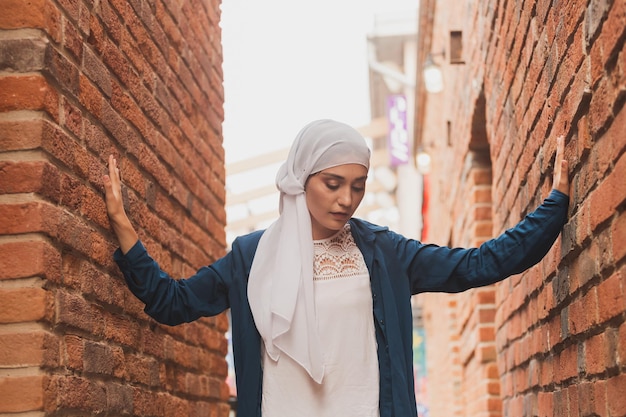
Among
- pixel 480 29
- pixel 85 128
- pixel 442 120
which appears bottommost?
pixel 85 128

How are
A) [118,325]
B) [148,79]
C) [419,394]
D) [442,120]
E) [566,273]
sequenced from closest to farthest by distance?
1. [566,273]
2. [118,325]
3. [148,79]
4. [442,120]
5. [419,394]

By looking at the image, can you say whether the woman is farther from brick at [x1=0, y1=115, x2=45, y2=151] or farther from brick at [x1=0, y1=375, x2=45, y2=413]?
brick at [x1=0, y1=375, x2=45, y2=413]

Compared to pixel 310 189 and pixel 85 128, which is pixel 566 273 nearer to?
pixel 310 189

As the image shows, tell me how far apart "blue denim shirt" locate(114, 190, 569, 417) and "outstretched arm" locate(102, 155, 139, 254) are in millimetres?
34

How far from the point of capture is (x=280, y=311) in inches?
114

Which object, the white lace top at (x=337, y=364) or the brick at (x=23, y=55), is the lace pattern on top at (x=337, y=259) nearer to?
the white lace top at (x=337, y=364)

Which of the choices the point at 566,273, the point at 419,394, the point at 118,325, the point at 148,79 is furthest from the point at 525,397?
the point at 419,394

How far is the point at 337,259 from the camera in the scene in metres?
3.04

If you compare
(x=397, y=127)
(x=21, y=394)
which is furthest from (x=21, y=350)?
(x=397, y=127)

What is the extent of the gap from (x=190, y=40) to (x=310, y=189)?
57.6 inches

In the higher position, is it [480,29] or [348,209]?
[480,29]

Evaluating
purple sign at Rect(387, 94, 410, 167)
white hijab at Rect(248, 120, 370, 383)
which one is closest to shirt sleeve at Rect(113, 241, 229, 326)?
white hijab at Rect(248, 120, 370, 383)

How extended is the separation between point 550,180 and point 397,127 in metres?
13.5

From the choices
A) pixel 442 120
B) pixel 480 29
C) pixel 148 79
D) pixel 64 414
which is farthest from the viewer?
pixel 442 120
